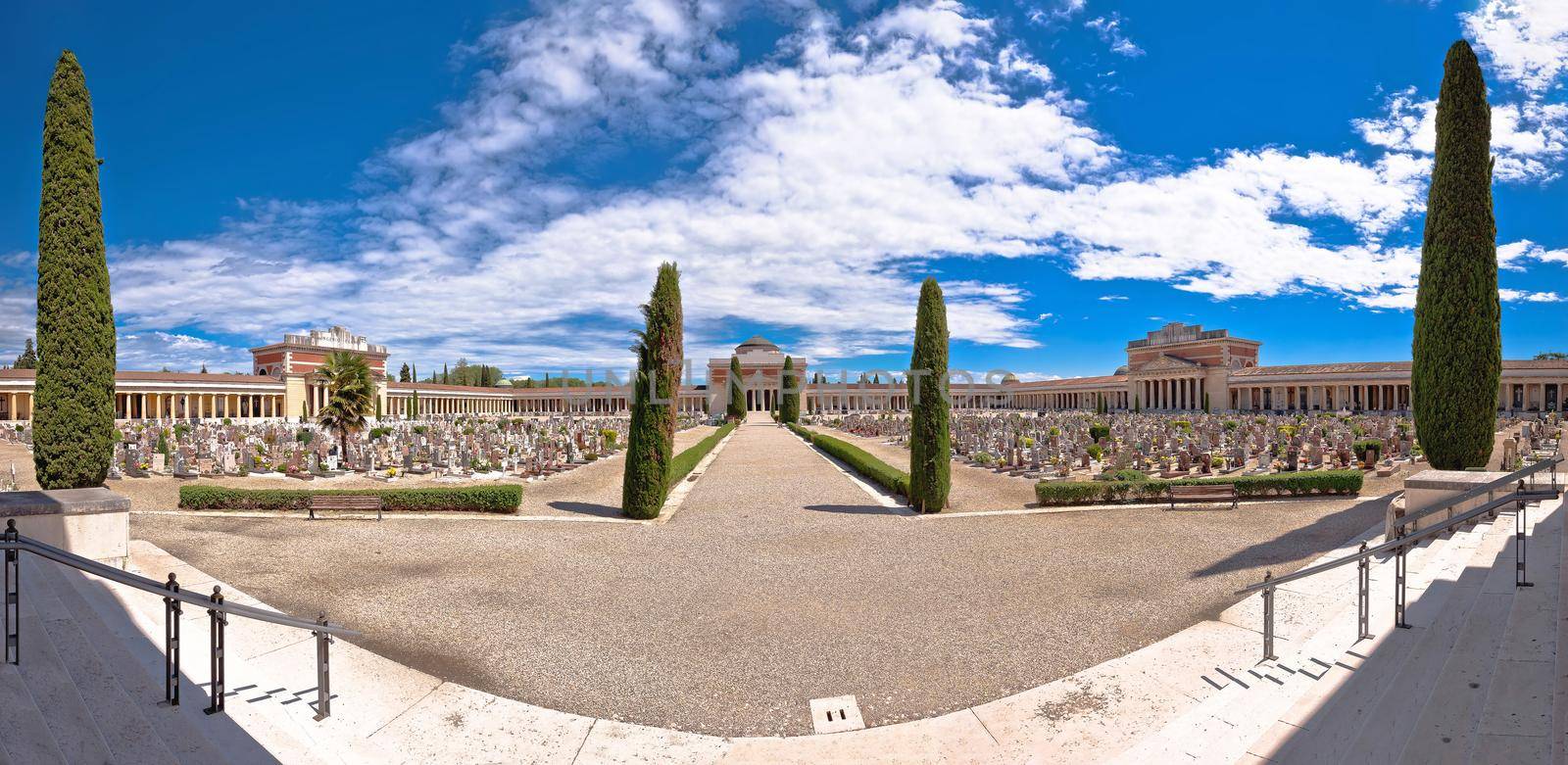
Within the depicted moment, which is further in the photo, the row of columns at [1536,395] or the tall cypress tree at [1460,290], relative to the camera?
the row of columns at [1536,395]

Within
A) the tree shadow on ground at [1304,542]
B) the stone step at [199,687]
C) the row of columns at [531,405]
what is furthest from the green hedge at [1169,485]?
the row of columns at [531,405]

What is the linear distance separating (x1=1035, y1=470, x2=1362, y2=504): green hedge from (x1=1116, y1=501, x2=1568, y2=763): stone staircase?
8624mm

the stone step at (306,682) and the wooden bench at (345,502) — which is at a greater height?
the wooden bench at (345,502)

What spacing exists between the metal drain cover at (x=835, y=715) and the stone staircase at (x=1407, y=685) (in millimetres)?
1918

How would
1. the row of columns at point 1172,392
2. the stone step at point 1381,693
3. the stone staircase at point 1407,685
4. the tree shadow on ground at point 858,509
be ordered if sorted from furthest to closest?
the row of columns at point 1172,392 → the tree shadow on ground at point 858,509 → the stone step at point 1381,693 → the stone staircase at point 1407,685

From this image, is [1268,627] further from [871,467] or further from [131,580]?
[871,467]

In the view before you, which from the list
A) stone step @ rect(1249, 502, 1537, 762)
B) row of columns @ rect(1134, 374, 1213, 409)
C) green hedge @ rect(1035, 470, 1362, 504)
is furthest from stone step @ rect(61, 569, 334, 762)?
row of columns @ rect(1134, 374, 1213, 409)

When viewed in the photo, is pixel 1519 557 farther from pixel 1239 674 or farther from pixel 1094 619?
pixel 1094 619

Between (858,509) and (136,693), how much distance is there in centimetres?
1307

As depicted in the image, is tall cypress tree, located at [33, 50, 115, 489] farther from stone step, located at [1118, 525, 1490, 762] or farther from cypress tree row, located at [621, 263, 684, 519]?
stone step, located at [1118, 525, 1490, 762]

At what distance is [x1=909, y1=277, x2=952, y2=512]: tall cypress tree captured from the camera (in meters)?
15.9

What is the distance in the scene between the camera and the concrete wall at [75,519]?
838 centimetres

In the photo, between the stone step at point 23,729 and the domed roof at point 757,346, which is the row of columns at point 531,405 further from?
the stone step at point 23,729

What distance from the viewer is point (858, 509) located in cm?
1638
